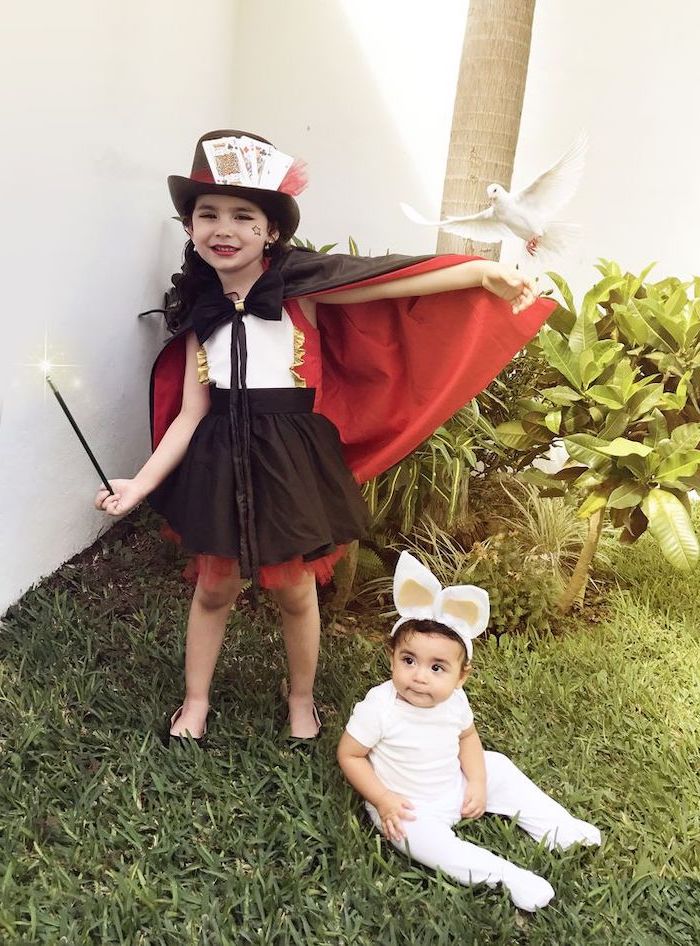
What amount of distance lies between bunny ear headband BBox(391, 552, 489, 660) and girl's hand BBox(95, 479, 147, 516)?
1.88ft

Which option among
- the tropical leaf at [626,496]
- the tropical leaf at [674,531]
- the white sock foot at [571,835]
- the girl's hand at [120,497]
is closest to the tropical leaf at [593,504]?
the tropical leaf at [626,496]

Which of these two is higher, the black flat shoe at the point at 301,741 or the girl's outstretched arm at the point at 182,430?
the girl's outstretched arm at the point at 182,430

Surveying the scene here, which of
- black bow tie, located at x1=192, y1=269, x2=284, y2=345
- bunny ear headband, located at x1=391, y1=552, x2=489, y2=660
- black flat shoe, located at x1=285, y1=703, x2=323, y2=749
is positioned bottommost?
black flat shoe, located at x1=285, y1=703, x2=323, y2=749

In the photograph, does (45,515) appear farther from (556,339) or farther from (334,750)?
(556,339)

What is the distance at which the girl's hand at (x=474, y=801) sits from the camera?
161 cm

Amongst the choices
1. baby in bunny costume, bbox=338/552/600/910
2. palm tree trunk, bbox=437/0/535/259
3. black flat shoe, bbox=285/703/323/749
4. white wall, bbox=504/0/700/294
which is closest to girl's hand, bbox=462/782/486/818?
baby in bunny costume, bbox=338/552/600/910

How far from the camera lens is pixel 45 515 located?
219 centimetres

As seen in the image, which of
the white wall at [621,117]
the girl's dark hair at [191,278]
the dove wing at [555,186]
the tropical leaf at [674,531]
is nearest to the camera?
the dove wing at [555,186]

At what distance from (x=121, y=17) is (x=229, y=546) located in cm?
158

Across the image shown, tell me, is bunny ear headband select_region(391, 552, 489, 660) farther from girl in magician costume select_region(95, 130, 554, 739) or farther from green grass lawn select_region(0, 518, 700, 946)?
green grass lawn select_region(0, 518, 700, 946)

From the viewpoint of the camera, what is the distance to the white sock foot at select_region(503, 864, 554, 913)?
143cm

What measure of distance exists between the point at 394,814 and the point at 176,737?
56cm

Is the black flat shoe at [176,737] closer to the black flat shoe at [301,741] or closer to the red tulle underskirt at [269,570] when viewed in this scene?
the black flat shoe at [301,741]

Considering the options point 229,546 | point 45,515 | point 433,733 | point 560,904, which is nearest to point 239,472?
point 229,546
